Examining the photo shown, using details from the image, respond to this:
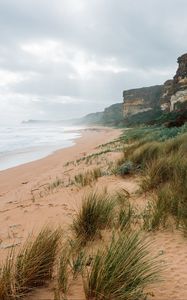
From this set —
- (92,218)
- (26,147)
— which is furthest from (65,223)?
(26,147)

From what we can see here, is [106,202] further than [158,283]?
Yes

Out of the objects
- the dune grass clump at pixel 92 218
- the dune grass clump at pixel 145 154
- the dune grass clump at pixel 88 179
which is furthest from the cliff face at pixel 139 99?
the dune grass clump at pixel 92 218

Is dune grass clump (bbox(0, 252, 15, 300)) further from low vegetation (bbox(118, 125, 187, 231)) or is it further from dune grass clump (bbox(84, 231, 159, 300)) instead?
low vegetation (bbox(118, 125, 187, 231))

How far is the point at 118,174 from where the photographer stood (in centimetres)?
858

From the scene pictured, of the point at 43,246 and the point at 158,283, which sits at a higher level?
the point at 43,246

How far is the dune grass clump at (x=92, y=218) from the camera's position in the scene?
4152mm

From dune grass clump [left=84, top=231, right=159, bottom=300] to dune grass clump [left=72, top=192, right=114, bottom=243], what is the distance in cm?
124

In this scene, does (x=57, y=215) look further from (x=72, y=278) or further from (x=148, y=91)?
(x=148, y=91)

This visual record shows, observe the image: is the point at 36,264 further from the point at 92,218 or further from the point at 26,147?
the point at 26,147

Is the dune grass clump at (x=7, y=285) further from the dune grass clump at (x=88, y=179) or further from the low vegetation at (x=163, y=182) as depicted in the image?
the dune grass clump at (x=88, y=179)

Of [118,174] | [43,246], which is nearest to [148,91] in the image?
[118,174]

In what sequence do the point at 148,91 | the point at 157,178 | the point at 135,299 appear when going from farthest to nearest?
1. the point at 148,91
2. the point at 157,178
3. the point at 135,299

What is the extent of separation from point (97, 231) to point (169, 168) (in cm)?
292

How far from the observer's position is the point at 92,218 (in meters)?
4.33
